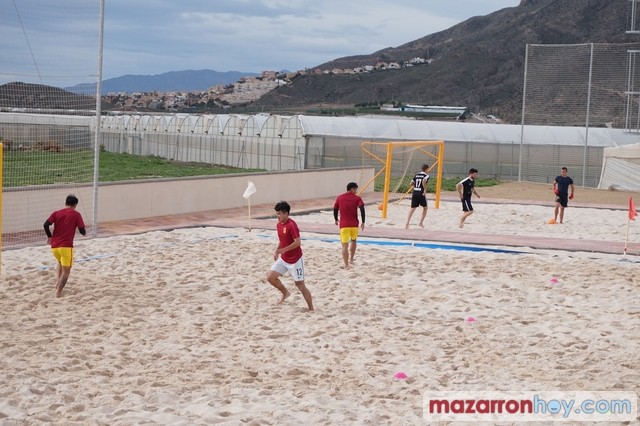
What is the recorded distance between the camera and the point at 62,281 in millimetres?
10469

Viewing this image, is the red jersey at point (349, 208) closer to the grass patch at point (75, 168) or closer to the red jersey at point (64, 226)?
the red jersey at point (64, 226)

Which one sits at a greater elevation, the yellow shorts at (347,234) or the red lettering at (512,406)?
the yellow shorts at (347,234)

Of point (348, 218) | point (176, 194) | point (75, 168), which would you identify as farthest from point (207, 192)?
point (348, 218)

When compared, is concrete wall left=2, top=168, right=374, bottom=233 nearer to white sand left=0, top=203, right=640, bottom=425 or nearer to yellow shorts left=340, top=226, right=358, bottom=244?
white sand left=0, top=203, right=640, bottom=425

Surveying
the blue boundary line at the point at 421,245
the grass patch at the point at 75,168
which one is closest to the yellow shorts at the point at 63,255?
the blue boundary line at the point at 421,245

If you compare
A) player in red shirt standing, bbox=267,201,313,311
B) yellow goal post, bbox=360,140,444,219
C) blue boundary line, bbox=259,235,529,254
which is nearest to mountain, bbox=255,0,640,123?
yellow goal post, bbox=360,140,444,219

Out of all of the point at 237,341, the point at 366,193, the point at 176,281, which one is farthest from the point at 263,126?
the point at 237,341

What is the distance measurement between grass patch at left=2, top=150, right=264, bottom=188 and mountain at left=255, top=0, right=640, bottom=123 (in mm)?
38946

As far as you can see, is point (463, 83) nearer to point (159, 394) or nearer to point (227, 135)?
point (227, 135)

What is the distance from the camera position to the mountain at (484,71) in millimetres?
83400

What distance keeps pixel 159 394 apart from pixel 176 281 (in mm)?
4824

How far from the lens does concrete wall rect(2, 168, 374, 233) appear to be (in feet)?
53.0

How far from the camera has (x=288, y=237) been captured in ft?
32.8

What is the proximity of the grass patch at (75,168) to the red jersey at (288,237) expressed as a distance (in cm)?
950
